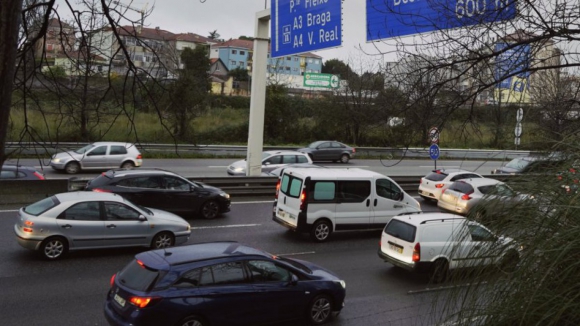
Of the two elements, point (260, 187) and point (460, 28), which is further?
point (260, 187)

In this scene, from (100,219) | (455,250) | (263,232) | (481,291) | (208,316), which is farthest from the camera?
(263,232)

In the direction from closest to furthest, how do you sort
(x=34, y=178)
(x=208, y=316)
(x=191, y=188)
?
(x=208, y=316) → (x=191, y=188) → (x=34, y=178)

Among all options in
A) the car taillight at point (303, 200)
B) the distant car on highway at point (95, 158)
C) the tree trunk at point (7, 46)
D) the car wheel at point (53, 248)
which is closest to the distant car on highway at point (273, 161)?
the distant car on highway at point (95, 158)

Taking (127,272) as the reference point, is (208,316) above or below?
below

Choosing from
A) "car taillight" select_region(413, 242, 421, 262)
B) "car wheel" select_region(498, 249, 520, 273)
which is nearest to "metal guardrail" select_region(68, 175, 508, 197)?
"car taillight" select_region(413, 242, 421, 262)

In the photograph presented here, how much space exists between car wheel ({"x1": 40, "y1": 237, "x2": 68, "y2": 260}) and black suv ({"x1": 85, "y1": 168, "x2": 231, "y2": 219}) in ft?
13.3

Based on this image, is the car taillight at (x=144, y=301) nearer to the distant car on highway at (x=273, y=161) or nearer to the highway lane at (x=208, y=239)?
the highway lane at (x=208, y=239)

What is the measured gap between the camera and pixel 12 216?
15.7m

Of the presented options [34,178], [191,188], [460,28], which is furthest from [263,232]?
[460,28]

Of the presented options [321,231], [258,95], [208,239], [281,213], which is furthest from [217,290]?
[258,95]

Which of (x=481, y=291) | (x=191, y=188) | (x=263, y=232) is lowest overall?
(x=263, y=232)

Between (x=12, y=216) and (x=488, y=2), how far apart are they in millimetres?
14496

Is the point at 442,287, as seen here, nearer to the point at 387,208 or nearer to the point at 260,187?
the point at 387,208

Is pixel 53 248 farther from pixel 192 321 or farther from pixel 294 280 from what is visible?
pixel 294 280
